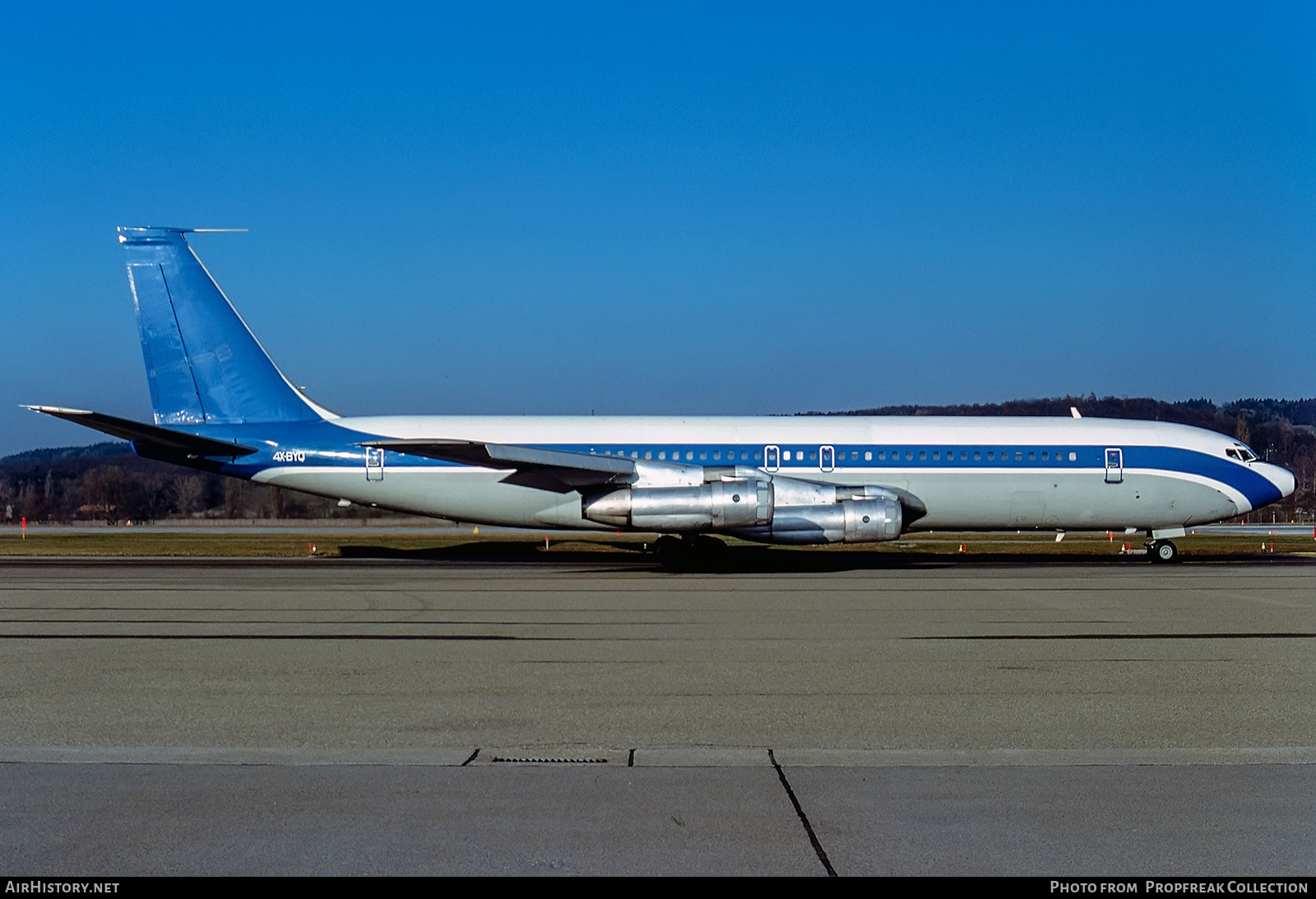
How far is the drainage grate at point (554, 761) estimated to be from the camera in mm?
6996

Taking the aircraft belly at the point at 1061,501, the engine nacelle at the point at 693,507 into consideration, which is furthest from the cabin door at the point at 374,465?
the aircraft belly at the point at 1061,501

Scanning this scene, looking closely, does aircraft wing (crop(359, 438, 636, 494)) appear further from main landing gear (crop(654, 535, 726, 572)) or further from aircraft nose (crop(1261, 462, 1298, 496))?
aircraft nose (crop(1261, 462, 1298, 496))

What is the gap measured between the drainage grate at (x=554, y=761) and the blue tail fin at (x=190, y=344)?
21402 millimetres

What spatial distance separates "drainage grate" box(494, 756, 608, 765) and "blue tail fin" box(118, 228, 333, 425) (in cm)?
2140

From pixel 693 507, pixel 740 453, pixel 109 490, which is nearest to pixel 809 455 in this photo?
pixel 740 453

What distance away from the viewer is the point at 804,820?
5.70 meters

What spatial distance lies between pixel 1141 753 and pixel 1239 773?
67 centimetres

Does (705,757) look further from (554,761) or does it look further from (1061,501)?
(1061,501)

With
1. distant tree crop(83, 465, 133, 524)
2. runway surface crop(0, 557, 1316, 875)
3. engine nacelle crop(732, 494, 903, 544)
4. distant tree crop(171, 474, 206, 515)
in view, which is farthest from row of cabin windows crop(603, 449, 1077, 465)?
distant tree crop(171, 474, 206, 515)

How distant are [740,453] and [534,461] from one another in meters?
5.29

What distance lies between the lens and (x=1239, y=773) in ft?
21.9

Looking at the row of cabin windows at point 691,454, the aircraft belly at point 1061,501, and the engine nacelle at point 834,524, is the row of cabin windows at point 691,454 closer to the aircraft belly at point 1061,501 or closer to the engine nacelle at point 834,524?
the engine nacelle at point 834,524

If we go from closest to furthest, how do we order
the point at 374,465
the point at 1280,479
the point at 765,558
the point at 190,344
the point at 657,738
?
the point at 657,738 < the point at 374,465 < the point at 190,344 < the point at 1280,479 < the point at 765,558

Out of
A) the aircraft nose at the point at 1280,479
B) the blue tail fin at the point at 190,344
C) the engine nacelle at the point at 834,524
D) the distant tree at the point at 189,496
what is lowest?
the distant tree at the point at 189,496
